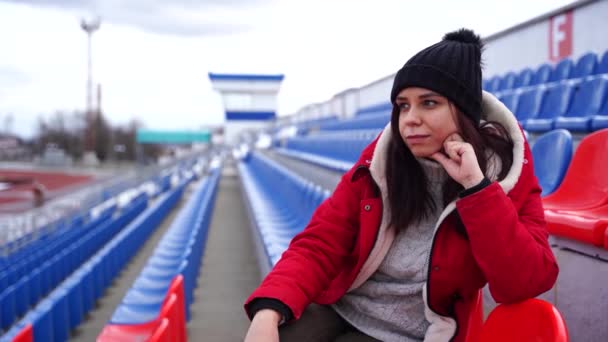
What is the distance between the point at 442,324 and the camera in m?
0.97

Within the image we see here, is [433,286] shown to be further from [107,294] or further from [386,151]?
[107,294]

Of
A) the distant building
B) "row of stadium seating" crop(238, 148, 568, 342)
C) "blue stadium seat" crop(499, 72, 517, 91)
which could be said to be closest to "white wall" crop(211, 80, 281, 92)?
the distant building

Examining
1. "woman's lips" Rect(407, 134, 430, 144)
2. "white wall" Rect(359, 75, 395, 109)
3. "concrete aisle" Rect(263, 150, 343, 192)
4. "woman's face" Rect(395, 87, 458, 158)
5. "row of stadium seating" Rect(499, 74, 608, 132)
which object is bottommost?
"concrete aisle" Rect(263, 150, 343, 192)

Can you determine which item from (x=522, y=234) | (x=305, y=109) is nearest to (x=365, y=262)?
(x=522, y=234)

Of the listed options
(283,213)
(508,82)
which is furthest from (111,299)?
(508,82)

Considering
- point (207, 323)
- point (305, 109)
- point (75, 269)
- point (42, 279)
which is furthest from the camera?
point (305, 109)

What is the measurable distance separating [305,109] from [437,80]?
46.5 ft

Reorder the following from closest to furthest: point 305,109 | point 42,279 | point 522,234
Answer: point 522,234 < point 42,279 < point 305,109

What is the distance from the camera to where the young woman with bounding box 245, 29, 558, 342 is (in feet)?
2.89

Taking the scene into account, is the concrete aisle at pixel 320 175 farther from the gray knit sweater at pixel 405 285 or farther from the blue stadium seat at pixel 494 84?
the gray knit sweater at pixel 405 285

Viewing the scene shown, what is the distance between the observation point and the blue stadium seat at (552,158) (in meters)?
1.73

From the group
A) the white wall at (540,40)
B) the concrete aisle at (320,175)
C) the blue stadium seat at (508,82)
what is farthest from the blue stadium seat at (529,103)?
the concrete aisle at (320,175)

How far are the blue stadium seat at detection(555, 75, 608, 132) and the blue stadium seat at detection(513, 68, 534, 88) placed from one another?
103 cm

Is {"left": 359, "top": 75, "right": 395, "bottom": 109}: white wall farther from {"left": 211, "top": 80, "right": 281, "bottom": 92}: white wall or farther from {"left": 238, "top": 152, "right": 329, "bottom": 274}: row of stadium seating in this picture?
{"left": 211, "top": 80, "right": 281, "bottom": 92}: white wall
